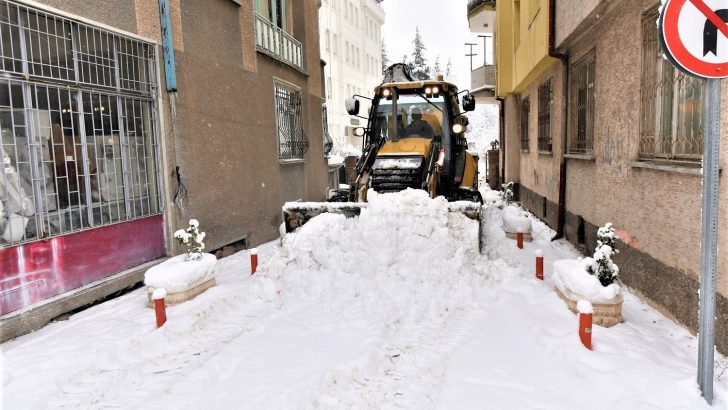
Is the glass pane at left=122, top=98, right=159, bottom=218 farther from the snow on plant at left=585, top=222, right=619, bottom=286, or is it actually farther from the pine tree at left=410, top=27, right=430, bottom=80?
the pine tree at left=410, top=27, right=430, bottom=80

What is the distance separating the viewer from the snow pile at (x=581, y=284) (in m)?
5.02

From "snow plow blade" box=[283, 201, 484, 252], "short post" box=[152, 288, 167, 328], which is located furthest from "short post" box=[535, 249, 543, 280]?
"short post" box=[152, 288, 167, 328]

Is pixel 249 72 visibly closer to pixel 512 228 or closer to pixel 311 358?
pixel 512 228

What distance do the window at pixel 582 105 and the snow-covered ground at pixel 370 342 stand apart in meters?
2.77

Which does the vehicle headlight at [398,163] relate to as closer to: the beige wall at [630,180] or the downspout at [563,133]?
the beige wall at [630,180]

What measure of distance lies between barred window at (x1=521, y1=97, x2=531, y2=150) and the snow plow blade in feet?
27.8

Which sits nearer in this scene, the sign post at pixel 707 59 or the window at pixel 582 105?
the sign post at pixel 707 59

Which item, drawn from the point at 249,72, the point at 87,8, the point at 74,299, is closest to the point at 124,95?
the point at 87,8

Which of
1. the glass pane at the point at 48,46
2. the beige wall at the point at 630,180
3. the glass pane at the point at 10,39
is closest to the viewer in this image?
the beige wall at the point at 630,180

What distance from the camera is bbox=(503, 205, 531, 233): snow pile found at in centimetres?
954

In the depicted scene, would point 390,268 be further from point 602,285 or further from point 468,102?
point 468,102

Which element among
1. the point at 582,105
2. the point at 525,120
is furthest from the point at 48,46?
the point at 525,120

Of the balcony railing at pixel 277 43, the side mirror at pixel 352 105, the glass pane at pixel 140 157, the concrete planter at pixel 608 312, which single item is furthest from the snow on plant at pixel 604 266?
the balcony railing at pixel 277 43

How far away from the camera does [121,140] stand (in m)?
7.34
